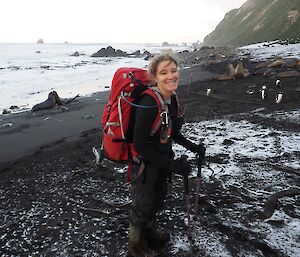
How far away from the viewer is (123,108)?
9.48 ft

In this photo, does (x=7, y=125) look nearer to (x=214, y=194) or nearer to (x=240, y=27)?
(x=214, y=194)

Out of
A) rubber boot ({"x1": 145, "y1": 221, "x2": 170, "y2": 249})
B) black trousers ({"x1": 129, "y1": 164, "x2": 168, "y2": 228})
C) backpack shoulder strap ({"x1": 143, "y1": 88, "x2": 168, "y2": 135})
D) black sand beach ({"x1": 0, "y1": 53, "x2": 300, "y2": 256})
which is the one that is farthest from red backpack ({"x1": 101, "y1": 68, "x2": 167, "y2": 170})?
black sand beach ({"x1": 0, "y1": 53, "x2": 300, "y2": 256})

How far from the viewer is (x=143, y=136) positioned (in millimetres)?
2797

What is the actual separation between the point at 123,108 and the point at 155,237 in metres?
1.71

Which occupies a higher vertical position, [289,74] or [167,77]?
[167,77]

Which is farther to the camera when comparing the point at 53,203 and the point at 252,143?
the point at 252,143

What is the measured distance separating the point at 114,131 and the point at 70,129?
21.5 ft

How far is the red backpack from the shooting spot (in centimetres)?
288

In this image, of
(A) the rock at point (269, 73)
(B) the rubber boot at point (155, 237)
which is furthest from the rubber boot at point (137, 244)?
(A) the rock at point (269, 73)

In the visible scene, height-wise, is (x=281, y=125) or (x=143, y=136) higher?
(x=143, y=136)

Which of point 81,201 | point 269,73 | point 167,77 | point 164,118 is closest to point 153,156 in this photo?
point 164,118

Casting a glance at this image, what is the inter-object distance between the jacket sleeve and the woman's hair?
0.29 m

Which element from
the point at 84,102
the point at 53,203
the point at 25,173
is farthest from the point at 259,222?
the point at 84,102

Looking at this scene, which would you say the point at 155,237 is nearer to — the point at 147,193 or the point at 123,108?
the point at 147,193
